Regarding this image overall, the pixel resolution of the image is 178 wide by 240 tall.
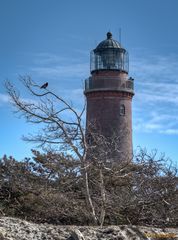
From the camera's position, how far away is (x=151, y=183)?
28.8 ft

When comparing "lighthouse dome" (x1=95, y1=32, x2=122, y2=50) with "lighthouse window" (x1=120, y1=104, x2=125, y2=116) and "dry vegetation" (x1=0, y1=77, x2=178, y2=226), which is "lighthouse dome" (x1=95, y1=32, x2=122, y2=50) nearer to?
"lighthouse window" (x1=120, y1=104, x2=125, y2=116)

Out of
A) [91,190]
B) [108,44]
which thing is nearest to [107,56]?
[108,44]

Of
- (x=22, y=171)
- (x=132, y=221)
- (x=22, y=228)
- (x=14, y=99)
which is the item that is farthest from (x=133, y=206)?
(x=22, y=171)

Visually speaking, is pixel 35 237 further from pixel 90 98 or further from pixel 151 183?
pixel 90 98

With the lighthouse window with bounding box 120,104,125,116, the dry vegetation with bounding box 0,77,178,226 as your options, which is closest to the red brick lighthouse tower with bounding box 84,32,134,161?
the lighthouse window with bounding box 120,104,125,116

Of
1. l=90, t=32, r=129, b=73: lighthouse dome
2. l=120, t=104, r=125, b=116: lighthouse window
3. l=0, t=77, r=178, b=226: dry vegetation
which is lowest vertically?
l=0, t=77, r=178, b=226: dry vegetation

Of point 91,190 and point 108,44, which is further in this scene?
point 108,44

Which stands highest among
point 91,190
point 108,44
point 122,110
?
point 108,44

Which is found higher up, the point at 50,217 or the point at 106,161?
the point at 106,161

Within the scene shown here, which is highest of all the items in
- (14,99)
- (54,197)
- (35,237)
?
(14,99)

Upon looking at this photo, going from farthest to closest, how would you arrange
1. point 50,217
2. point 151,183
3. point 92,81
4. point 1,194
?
point 92,81
point 1,194
point 151,183
point 50,217

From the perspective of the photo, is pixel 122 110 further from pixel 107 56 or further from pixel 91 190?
pixel 91 190

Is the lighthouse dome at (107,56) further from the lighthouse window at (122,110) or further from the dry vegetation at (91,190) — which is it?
the dry vegetation at (91,190)

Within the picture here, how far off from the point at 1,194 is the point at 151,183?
426 cm
